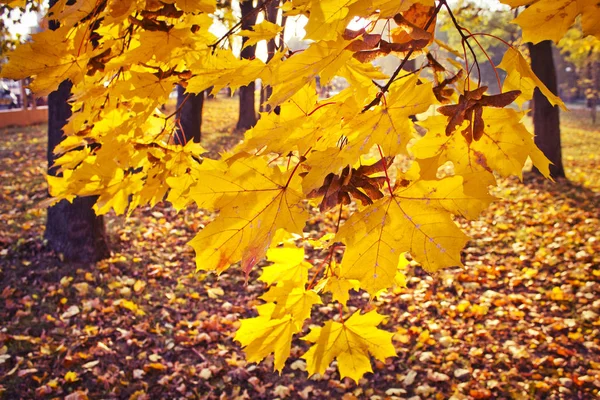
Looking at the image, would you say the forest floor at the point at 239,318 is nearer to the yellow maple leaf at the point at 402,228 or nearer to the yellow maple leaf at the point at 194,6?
the yellow maple leaf at the point at 402,228

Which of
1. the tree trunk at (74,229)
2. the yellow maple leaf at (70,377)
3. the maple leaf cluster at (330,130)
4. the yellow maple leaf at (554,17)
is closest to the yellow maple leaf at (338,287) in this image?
the maple leaf cluster at (330,130)

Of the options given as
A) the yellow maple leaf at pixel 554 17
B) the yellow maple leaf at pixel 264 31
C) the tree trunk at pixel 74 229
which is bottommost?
the tree trunk at pixel 74 229

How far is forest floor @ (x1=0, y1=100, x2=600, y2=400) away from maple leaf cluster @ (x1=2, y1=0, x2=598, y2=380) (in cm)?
213

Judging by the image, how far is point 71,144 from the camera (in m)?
2.03

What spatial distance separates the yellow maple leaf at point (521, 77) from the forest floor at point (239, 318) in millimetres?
2698

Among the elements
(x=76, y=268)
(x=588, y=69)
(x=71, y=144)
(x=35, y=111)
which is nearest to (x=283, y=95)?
(x=71, y=144)

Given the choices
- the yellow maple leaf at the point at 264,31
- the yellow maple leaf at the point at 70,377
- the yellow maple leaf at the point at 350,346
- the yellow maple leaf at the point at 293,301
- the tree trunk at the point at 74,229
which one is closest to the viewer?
the yellow maple leaf at the point at 264,31

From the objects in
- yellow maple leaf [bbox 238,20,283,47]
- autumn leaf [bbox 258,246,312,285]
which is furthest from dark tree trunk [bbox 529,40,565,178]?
yellow maple leaf [bbox 238,20,283,47]

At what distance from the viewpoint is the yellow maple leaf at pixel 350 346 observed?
5.74 ft

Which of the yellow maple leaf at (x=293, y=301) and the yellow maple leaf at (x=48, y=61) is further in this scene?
the yellow maple leaf at (x=293, y=301)

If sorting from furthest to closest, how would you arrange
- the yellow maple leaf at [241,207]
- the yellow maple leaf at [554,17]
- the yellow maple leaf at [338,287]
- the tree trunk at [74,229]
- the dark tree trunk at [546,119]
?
the dark tree trunk at [546,119]
the tree trunk at [74,229]
the yellow maple leaf at [338,287]
the yellow maple leaf at [241,207]
the yellow maple leaf at [554,17]

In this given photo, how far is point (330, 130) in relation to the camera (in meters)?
1.17

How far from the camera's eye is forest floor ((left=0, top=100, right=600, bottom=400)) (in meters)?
3.45

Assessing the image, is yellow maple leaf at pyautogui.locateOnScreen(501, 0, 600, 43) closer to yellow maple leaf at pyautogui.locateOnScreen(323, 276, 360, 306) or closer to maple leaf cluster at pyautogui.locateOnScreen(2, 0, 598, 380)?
maple leaf cluster at pyautogui.locateOnScreen(2, 0, 598, 380)
